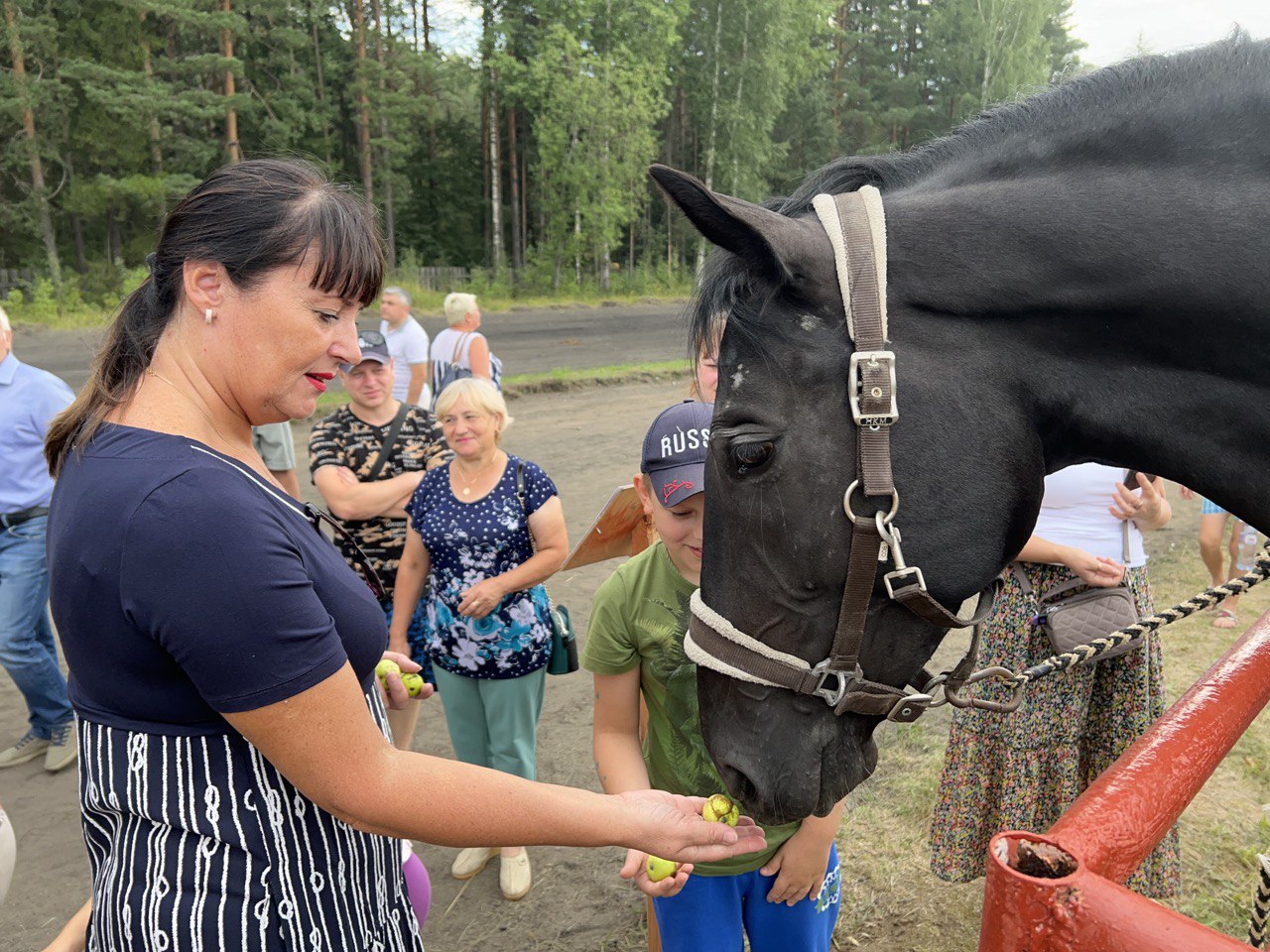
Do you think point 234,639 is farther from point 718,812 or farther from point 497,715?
point 497,715

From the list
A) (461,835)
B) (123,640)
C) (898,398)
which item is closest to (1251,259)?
(898,398)

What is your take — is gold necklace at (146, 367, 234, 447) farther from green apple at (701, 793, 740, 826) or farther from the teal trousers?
the teal trousers

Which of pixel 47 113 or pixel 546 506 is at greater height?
pixel 47 113

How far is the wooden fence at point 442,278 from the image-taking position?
29523 millimetres

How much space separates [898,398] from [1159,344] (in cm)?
49

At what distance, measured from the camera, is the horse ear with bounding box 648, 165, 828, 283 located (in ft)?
4.65

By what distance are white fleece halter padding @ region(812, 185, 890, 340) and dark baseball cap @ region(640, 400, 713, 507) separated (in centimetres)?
57

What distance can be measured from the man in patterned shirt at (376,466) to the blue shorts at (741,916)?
1951 mm

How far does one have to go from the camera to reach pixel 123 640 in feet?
4.17

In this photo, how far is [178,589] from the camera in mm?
1215

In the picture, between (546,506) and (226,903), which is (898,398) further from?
(546,506)

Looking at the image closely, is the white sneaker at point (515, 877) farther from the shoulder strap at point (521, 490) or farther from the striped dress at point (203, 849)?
the striped dress at point (203, 849)

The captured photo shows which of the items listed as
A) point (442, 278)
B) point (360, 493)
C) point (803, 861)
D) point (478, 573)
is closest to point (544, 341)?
point (442, 278)

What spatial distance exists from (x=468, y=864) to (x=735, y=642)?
2.49 metres
